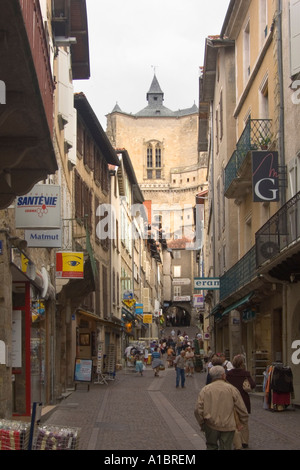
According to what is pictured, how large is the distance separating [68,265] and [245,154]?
22.8ft

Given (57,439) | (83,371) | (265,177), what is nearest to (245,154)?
(265,177)

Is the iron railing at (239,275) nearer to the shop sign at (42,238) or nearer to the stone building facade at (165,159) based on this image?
the shop sign at (42,238)

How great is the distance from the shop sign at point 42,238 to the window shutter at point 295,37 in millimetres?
6826

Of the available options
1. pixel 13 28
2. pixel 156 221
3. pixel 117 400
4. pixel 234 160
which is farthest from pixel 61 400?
pixel 156 221

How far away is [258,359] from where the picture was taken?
24797mm

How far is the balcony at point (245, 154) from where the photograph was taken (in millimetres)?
23156

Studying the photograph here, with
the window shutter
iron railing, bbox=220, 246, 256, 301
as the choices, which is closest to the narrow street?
iron railing, bbox=220, 246, 256, 301

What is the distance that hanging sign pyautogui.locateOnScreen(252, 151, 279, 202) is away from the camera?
20953mm

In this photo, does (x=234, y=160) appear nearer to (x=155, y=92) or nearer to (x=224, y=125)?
(x=224, y=125)

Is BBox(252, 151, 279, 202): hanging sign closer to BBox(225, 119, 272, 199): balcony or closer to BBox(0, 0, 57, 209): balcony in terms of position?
BBox(225, 119, 272, 199): balcony

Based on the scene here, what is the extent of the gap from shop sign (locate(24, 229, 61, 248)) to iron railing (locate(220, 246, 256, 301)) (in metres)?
8.95

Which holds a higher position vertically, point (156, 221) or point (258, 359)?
point (156, 221)

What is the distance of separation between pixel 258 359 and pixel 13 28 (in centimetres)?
1911

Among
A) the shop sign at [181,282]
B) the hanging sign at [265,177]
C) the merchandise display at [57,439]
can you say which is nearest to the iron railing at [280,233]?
the hanging sign at [265,177]
